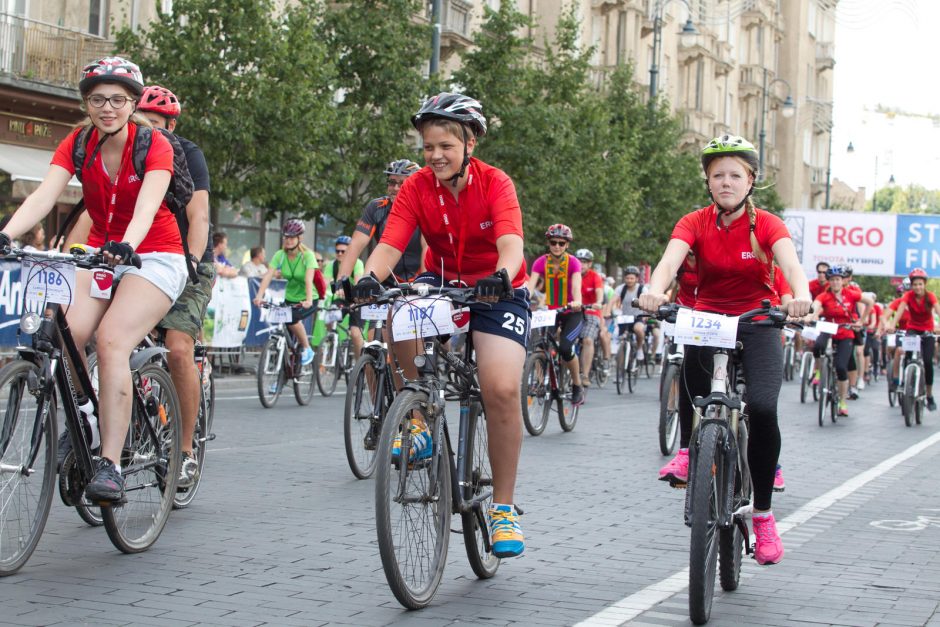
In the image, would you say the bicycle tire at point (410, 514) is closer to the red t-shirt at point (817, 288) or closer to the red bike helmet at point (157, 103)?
the red bike helmet at point (157, 103)

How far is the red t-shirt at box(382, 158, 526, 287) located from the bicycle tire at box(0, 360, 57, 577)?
1546mm

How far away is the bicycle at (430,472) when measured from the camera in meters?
5.26

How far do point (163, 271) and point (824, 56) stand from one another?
8584 centimetres

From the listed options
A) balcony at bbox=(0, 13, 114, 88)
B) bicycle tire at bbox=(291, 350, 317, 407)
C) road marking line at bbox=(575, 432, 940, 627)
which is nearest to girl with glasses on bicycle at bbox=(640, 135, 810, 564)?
road marking line at bbox=(575, 432, 940, 627)

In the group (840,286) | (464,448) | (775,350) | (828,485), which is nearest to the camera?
(464,448)

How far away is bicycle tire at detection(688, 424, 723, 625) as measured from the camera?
17.6 ft

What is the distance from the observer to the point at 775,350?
6.25 m

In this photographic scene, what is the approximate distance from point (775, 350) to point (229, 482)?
13.4 feet

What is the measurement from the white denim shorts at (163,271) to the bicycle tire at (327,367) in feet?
32.1

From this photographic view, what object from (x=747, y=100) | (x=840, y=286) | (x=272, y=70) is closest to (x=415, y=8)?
(x=272, y=70)

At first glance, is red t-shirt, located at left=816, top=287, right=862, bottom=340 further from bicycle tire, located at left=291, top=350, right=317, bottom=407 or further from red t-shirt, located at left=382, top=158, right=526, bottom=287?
red t-shirt, located at left=382, top=158, right=526, bottom=287

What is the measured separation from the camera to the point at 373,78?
91.0 feet

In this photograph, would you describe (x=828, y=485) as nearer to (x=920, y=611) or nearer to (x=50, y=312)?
(x=920, y=611)

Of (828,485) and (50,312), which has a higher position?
(50,312)
